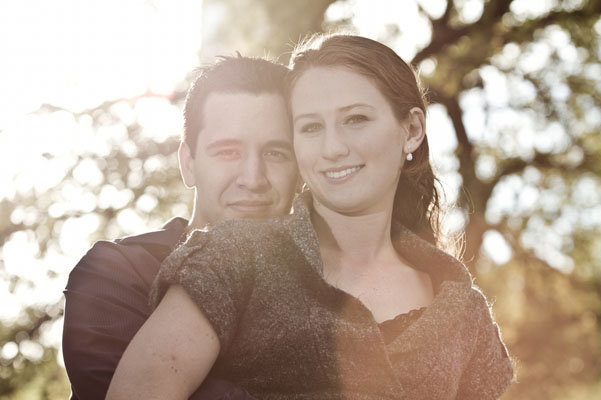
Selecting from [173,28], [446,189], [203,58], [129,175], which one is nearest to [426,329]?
[446,189]

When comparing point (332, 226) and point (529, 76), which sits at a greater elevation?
point (529, 76)

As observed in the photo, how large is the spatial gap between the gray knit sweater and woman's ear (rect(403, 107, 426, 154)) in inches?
23.3

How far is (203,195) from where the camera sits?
3.90m

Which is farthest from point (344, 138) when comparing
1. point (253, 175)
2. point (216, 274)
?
point (253, 175)

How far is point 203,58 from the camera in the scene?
8.46 meters

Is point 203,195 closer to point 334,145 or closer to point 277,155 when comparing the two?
point 277,155

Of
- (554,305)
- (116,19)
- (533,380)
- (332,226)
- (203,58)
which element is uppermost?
(116,19)

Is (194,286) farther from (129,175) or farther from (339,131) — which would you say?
(129,175)

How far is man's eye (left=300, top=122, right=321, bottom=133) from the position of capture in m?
2.94

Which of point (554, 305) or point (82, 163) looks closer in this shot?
point (82, 163)

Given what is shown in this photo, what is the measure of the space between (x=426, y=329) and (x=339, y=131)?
78cm

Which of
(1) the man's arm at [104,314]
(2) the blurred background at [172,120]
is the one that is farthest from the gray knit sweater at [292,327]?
(2) the blurred background at [172,120]

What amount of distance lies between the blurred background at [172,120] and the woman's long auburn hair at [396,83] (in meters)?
5.85

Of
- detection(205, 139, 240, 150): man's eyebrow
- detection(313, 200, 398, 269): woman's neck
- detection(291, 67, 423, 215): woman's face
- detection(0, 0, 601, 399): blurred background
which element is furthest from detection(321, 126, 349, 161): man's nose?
detection(0, 0, 601, 399): blurred background
